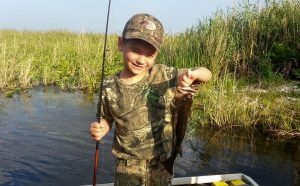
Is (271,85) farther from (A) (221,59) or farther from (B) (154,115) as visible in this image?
(B) (154,115)

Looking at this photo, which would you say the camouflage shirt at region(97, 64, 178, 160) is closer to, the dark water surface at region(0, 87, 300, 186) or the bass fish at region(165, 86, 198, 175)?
the bass fish at region(165, 86, 198, 175)

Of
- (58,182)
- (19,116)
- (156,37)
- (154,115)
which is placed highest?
(156,37)

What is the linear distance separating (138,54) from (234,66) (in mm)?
7886

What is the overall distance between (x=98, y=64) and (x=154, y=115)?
8922mm

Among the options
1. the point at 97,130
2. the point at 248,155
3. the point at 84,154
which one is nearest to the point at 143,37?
the point at 97,130

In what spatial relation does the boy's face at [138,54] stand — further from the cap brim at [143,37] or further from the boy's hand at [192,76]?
the boy's hand at [192,76]

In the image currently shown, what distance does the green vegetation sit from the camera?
743 centimetres

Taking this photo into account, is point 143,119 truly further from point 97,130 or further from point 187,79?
point 187,79

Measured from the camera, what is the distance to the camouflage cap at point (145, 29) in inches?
102

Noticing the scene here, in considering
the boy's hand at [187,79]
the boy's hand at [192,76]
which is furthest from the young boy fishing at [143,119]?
the boy's hand at [187,79]

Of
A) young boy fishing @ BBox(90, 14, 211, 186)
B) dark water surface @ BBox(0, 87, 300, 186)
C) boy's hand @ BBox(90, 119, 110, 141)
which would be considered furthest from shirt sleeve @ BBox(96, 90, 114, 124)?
dark water surface @ BBox(0, 87, 300, 186)

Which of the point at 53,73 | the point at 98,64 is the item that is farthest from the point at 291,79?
the point at 53,73

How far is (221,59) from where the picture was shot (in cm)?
918

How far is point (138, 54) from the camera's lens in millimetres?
2645
